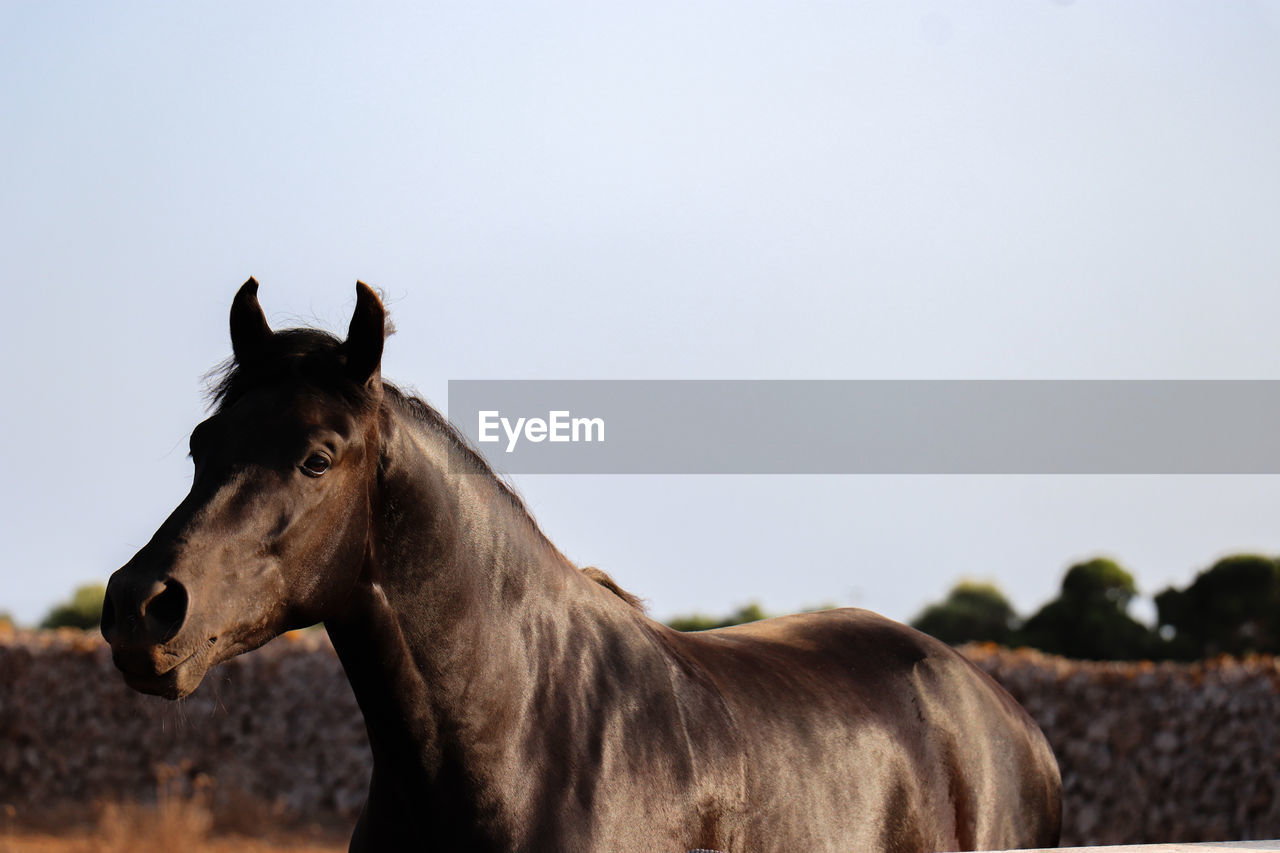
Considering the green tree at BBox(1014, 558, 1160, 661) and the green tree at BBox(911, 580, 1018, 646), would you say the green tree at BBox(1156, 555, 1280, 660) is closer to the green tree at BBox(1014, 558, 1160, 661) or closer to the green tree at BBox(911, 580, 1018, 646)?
the green tree at BBox(1014, 558, 1160, 661)

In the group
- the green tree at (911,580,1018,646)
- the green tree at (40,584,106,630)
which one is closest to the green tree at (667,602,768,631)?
the green tree at (911,580,1018,646)

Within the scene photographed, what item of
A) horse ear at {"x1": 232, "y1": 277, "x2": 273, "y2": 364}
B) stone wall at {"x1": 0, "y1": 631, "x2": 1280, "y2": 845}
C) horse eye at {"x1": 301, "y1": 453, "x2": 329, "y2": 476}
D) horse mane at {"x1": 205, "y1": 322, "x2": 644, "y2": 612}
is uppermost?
horse ear at {"x1": 232, "y1": 277, "x2": 273, "y2": 364}

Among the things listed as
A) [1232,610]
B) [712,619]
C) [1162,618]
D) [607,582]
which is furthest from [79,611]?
[607,582]

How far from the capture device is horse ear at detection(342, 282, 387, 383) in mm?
3000

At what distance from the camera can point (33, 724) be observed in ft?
42.4

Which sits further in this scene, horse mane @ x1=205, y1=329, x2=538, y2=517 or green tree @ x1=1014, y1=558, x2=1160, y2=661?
green tree @ x1=1014, y1=558, x2=1160, y2=661

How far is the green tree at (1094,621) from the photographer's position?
15.7 metres

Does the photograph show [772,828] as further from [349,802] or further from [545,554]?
[349,802]

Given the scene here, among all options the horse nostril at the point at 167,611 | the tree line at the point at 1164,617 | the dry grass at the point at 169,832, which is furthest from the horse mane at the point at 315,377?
the tree line at the point at 1164,617

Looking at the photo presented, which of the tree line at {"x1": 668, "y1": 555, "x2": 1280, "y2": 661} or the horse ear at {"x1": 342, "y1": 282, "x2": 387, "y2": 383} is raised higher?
the horse ear at {"x1": 342, "y1": 282, "x2": 387, "y2": 383}

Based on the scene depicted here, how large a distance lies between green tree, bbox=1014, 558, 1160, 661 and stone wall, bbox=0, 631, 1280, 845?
208 inches

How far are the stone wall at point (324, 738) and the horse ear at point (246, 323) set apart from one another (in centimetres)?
753

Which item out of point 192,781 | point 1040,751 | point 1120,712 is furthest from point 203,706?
point 1040,751

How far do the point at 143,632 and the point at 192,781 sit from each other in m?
11.1
